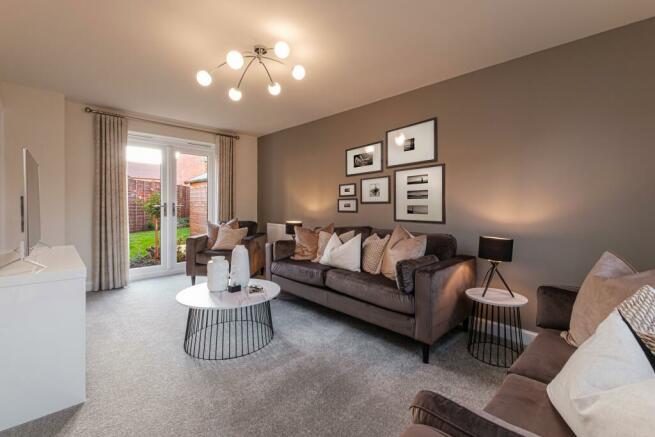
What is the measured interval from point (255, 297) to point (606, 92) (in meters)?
3.07

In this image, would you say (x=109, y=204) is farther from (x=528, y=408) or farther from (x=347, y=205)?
(x=528, y=408)

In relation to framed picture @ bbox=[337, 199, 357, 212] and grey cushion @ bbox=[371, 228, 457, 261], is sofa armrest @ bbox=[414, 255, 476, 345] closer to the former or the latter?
grey cushion @ bbox=[371, 228, 457, 261]

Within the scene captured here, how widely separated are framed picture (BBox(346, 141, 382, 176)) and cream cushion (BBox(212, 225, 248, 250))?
72.0 inches

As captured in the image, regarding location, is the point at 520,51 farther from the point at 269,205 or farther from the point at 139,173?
the point at 139,173

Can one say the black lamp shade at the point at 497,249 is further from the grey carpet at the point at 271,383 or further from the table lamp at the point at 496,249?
the grey carpet at the point at 271,383

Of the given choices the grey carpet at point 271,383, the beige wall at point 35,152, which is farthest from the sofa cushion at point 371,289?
the beige wall at point 35,152

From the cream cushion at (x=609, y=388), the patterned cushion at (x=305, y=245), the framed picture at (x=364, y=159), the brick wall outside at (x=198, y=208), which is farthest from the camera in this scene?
the brick wall outside at (x=198, y=208)

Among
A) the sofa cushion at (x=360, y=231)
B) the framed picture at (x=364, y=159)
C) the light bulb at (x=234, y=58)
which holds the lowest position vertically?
the sofa cushion at (x=360, y=231)

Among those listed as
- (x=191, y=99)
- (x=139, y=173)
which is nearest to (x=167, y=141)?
(x=139, y=173)

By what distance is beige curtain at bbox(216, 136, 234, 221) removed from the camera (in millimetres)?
4973

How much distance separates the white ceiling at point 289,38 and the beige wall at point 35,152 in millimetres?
199

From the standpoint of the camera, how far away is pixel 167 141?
181 inches

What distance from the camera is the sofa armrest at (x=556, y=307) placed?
5.23ft

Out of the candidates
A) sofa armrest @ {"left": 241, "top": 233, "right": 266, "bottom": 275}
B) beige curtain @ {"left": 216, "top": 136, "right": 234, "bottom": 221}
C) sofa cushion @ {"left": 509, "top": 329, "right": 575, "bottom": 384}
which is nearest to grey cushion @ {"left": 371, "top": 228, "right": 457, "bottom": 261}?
sofa cushion @ {"left": 509, "top": 329, "right": 575, "bottom": 384}
